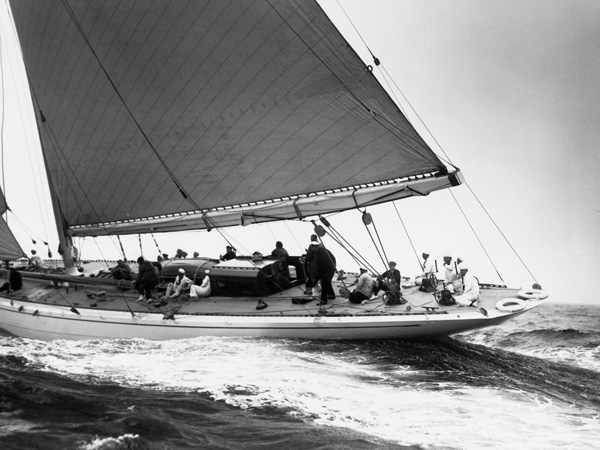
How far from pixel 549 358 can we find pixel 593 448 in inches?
213

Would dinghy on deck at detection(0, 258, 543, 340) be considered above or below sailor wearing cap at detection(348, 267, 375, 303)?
below

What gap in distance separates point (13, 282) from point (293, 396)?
32.7 feet

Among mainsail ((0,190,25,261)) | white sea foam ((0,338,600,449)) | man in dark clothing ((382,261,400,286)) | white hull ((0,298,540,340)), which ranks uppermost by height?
mainsail ((0,190,25,261))

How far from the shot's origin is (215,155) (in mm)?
12227

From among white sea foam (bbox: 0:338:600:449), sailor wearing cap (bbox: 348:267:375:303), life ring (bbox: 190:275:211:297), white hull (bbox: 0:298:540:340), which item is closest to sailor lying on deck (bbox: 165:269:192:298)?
life ring (bbox: 190:275:211:297)

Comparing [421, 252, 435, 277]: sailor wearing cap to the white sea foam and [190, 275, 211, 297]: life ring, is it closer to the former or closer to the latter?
the white sea foam

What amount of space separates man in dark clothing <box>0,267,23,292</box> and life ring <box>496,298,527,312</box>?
1137cm

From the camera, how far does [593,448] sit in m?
5.69

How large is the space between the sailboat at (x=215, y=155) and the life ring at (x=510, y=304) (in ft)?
0.13

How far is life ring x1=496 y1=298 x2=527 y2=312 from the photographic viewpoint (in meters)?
9.42

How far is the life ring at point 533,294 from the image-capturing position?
33.1ft

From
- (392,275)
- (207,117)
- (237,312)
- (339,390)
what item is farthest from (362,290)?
(207,117)

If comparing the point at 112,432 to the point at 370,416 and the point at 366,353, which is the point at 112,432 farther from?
the point at 366,353

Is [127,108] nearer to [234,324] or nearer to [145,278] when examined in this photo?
[145,278]
